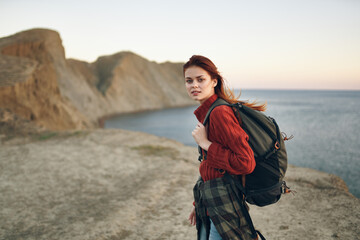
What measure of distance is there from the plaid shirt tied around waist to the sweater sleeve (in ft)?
0.53

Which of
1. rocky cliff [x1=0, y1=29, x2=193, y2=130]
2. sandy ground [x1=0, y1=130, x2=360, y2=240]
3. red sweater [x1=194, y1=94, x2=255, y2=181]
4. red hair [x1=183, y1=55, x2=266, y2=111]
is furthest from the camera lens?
rocky cliff [x1=0, y1=29, x2=193, y2=130]

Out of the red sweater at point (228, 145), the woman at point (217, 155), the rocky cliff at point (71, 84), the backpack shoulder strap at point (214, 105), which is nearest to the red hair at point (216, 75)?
the woman at point (217, 155)

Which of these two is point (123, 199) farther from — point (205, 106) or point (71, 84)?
point (71, 84)

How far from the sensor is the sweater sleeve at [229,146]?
1537 millimetres

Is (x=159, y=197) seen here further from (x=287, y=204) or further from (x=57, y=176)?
(x=57, y=176)

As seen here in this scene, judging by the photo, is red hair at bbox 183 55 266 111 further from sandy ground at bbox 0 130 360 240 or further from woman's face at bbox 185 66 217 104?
sandy ground at bbox 0 130 360 240

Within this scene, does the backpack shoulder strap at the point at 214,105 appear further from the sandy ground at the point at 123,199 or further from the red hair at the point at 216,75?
the sandy ground at the point at 123,199

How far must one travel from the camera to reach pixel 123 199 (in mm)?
5113

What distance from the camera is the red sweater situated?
154 cm

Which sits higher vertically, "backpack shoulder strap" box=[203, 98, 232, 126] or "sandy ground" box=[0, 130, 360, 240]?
"backpack shoulder strap" box=[203, 98, 232, 126]

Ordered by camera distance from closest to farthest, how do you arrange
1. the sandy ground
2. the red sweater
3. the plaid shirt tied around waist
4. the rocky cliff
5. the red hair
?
1. the red sweater
2. the plaid shirt tied around waist
3. the red hair
4. the sandy ground
5. the rocky cliff

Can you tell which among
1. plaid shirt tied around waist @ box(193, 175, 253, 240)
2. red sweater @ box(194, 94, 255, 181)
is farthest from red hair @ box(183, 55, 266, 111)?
plaid shirt tied around waist @ box(193, 175, 253, 240)

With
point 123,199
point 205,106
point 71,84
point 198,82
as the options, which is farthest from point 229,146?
point 71,84

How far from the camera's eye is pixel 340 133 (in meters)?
27.0
